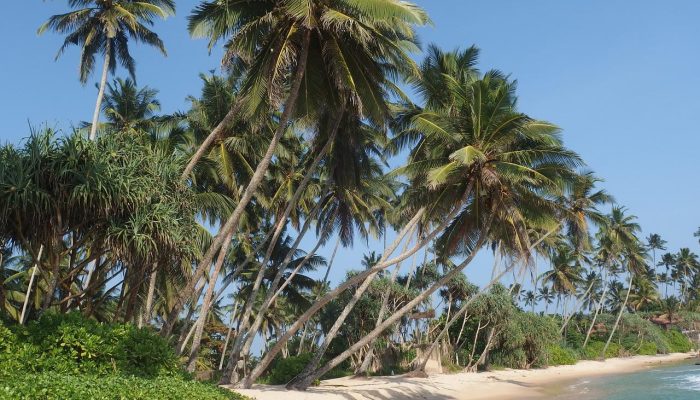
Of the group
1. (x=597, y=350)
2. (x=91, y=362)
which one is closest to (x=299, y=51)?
(x=91, y=362)

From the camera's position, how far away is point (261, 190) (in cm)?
2409

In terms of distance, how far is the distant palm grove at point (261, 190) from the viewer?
1137 cm

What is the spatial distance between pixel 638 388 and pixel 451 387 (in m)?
9.44

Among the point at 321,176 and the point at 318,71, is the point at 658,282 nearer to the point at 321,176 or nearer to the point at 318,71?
the point at 321,176

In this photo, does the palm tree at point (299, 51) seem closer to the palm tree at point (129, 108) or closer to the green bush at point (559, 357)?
the palm tree at point (129, 108)

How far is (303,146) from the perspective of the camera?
27094 millimetres

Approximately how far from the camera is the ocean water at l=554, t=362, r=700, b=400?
23.2 metres

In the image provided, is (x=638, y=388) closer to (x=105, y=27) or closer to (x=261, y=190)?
(x=261, y=190)

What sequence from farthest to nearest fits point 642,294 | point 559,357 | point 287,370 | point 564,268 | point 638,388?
point 642,294
point 564,268
point 559,357
point 638,388
point 287,370

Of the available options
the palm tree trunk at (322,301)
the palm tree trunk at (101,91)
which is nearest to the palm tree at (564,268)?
the palm tree trunk at (322,301)

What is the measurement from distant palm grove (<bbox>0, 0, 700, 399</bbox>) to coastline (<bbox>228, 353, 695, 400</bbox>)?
120 centimetres

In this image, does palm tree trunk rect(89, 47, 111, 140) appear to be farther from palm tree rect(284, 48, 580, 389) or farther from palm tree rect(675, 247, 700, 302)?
palm tree rect(675, 247, 700, 302)

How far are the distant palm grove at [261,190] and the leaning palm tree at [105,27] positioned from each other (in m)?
0.06

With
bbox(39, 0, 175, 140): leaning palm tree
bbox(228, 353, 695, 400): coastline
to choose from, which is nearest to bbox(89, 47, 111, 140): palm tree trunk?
bbox(39, 0, 175, 140): leaning palm tree
